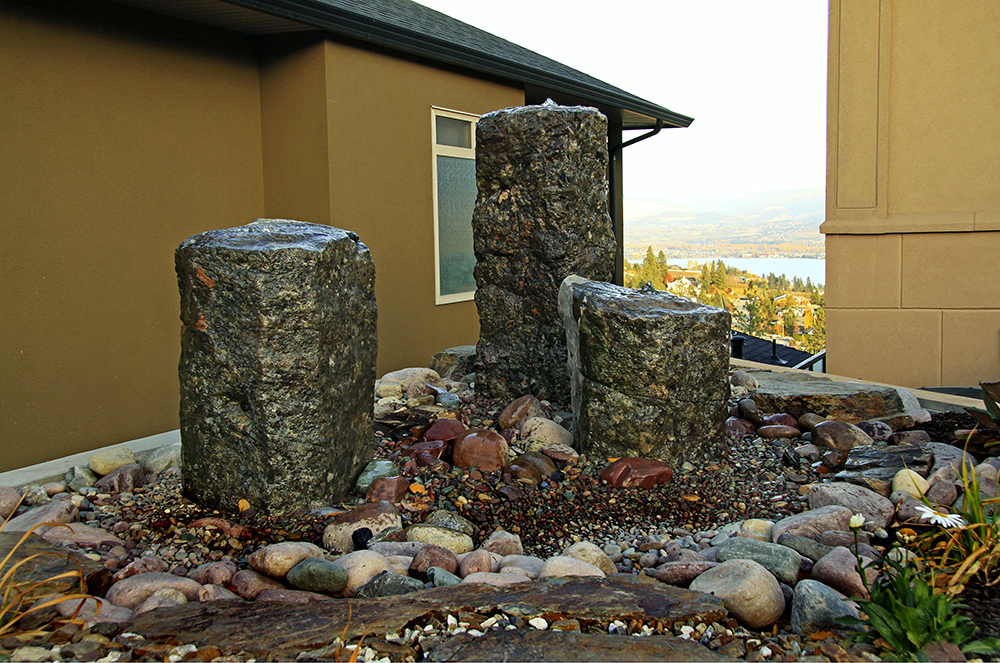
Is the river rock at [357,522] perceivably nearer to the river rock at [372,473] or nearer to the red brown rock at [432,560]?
the river rock at [372,473]

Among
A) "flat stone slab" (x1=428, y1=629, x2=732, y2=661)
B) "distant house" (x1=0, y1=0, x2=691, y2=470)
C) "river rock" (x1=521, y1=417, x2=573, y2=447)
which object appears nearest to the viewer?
"flat stone slab" (x1=428, y1=629, x2=732, y2=661)

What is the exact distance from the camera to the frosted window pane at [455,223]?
714 centimetres

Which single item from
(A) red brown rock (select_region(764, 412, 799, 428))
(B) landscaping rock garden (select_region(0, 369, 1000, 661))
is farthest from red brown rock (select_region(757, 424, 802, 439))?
(A) red brown rock (select_region(764, 412, 799, 428))

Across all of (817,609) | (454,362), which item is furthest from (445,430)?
(817,609)

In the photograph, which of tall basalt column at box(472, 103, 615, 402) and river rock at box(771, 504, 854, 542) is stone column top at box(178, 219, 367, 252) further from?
river rock at box(771, 504, 854, 542)

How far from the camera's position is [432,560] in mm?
2713

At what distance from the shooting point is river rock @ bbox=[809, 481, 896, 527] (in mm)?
3023

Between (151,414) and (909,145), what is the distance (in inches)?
252

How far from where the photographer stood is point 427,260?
22.6 feet

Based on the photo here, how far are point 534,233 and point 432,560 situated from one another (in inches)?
98.7

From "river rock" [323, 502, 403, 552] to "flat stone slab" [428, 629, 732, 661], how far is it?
3.58 feet

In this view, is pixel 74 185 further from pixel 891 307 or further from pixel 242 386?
pixel 891 307

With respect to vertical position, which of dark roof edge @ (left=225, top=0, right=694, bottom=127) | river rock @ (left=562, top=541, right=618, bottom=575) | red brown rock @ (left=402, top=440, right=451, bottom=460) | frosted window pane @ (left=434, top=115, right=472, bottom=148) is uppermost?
dark roof edge @ (left=225, top=0, right=694, bottom=127)

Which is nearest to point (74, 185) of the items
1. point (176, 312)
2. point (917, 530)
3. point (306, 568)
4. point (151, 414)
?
point (176, 312)
